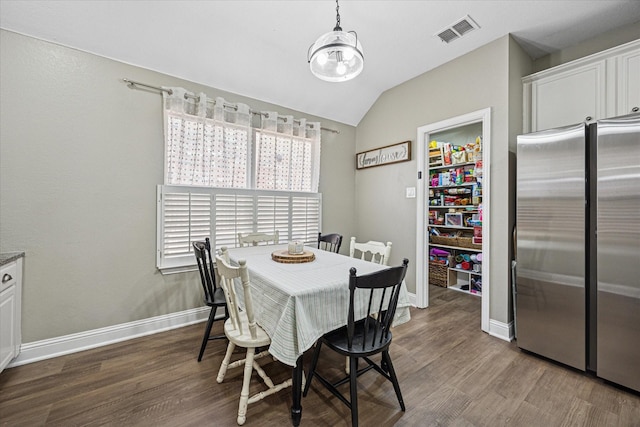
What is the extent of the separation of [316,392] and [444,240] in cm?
340

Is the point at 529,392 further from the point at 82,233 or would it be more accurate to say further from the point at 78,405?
the point at 82,233

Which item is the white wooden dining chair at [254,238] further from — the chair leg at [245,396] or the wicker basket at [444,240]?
the wicker basket at [444,240]

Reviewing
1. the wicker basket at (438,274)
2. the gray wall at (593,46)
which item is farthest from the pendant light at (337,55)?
the wicker basket at (438,274)

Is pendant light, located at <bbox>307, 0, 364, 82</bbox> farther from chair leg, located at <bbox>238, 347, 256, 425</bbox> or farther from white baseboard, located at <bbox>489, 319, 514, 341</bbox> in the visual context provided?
white baseboard, located at <bbox>489, 319, 514, 341</bbox>

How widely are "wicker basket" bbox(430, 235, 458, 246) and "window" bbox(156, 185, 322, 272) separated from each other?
2.23 meters

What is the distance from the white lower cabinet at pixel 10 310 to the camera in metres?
1.76

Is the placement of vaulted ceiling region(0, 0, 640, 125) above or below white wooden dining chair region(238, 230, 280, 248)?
above

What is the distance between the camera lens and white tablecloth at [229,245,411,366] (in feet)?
4.47

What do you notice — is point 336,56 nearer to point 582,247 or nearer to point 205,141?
point 205,141

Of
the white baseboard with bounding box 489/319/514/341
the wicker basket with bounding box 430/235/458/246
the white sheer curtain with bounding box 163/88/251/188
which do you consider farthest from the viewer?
the wicker basket with bounding box 430/235/458/246

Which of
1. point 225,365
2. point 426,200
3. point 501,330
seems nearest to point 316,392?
point 225,365

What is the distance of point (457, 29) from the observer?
2479mm

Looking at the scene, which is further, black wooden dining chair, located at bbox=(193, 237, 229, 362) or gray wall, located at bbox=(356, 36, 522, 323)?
gray wall, located at bbox=(356, 36, 522, 323)

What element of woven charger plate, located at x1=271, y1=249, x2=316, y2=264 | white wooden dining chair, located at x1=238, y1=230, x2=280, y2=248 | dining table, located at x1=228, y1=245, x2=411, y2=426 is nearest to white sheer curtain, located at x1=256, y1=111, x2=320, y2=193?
white wooden dining chair, located at x1=238, y1=230, x2=280, y2=248
